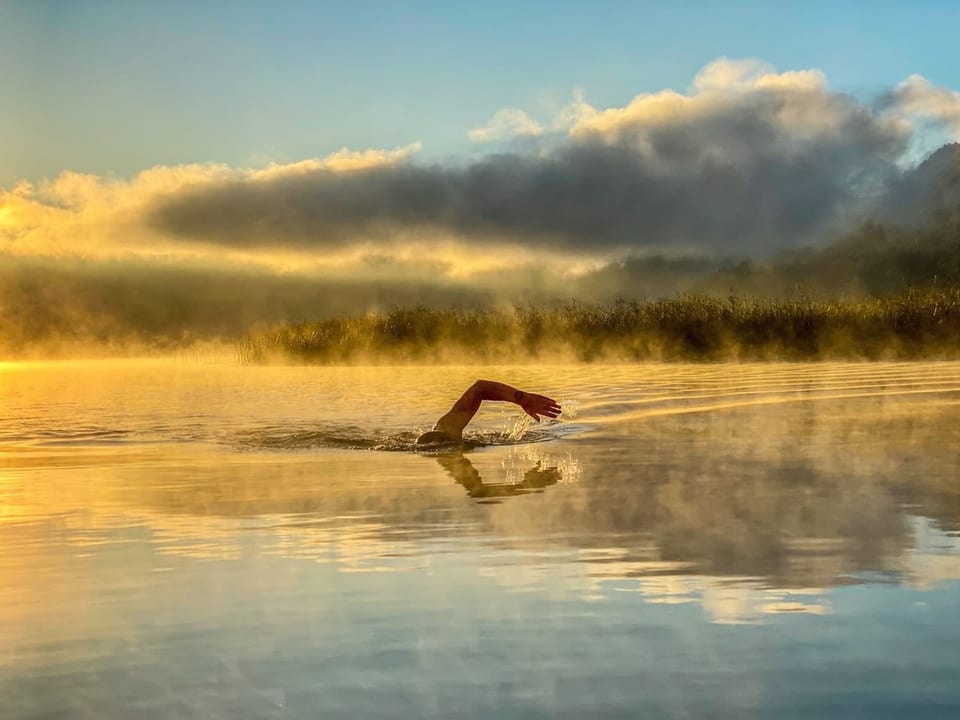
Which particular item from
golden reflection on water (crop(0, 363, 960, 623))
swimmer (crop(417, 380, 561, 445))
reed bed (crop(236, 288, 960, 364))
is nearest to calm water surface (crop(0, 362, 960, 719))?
golden reflection on water (crop(0, 363, 960, 623))

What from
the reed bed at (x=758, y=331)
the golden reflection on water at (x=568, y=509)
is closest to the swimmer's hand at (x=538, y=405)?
the golden reflection on water at (x=568, y=509)

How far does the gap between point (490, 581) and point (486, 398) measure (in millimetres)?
9998

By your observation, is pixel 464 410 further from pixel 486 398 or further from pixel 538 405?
pixel 538 405

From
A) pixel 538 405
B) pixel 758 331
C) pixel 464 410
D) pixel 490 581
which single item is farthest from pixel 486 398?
pixel 758 331

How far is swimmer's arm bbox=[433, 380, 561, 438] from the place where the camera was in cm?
1641

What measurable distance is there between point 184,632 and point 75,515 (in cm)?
494

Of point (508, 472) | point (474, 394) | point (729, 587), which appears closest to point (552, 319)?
point (474, 394)

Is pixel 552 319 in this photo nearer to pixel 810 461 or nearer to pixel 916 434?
pixel 916 434

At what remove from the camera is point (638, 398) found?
26734mm

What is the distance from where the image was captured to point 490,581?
23.2 feet

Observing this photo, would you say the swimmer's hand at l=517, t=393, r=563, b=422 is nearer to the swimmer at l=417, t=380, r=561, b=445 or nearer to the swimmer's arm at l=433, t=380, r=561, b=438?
the swimmer's arm at l=433, t=380, r=561, b=438

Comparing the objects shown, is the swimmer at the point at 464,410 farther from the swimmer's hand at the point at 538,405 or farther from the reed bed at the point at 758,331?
the reed bed at the point at 758,331

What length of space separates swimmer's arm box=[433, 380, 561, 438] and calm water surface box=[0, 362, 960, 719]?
60cm

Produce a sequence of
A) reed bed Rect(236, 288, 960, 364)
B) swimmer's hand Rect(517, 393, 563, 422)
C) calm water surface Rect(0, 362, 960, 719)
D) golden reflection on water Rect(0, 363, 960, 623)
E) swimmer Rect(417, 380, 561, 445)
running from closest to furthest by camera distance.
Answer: calm water surface Rect(0, 362, 960, 719) → golden reflection on water Rect(0, 363, 960, 623) → swimmer's hand Rect(517, 393, 563, 422) → swimmer Rect(417, 380, 561, 445) → reed bed Rect(236, 288, 960, 364)
